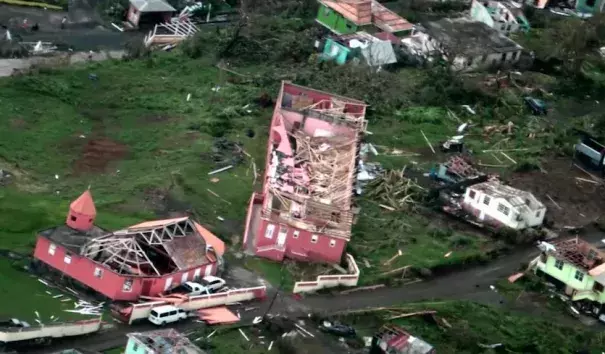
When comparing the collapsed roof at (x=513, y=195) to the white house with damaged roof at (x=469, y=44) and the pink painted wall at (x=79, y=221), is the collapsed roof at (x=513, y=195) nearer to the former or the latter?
the white house with damaged roof at (x=469, y=44)

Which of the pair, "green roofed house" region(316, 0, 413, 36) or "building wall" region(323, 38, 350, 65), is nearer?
"building wall" region(323, 38, 350, 65)

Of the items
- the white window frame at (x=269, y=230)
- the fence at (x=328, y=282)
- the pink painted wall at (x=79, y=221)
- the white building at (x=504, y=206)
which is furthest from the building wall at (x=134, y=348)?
the white building at (x=504, y=206)

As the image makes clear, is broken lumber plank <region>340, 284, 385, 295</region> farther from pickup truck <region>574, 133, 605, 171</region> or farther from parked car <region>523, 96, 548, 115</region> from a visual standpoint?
A: parked car <region>523, 96, 548, 115</region>

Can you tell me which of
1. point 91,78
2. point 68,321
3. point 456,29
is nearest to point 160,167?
point 91,78

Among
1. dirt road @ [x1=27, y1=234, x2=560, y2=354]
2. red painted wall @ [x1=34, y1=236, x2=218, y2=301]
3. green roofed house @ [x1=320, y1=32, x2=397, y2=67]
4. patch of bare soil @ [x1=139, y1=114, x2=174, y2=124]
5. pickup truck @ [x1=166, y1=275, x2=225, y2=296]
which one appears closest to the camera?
dirt road @ [x1=27, y1=234, x2=560, y2=354]

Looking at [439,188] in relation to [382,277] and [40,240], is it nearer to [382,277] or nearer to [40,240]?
[382,277]

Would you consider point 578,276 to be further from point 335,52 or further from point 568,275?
point 335,52

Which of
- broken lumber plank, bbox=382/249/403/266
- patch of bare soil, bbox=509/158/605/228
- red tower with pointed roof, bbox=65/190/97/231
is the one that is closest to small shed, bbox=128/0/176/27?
patch of bare soil, bbox=509/158/605/228
